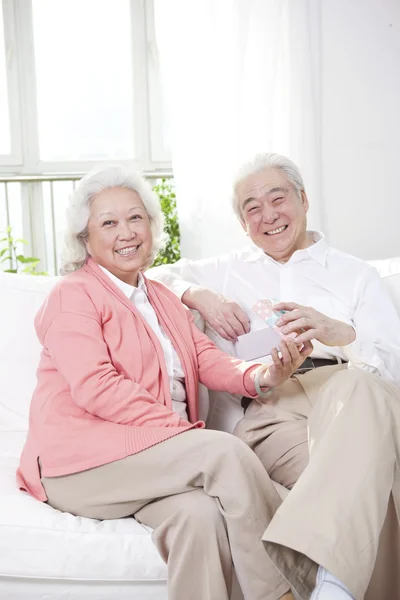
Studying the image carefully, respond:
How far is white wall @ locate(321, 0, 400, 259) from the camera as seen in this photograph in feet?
11.0

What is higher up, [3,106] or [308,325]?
[3,106]

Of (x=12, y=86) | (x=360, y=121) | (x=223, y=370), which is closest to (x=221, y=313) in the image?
(x=223, y=370)

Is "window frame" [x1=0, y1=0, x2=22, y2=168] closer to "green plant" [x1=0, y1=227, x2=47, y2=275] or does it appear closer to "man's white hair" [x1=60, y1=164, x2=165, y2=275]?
"green plant" [x1=0, y1=227, x2=47, y2=275]

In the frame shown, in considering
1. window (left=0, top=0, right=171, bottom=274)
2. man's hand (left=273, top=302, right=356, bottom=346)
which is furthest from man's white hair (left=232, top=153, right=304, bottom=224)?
window (left=0, top=0, right=171, bottom=274)

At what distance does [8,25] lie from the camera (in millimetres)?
4086

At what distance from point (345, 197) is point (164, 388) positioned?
1.87 meters

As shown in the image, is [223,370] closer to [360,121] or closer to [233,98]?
[233,98]

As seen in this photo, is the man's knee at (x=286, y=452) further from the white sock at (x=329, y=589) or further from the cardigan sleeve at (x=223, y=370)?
the white sock at (x=329, y=589)

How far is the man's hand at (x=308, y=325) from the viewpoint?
1799 millimetres

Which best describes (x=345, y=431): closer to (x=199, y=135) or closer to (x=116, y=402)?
(x=116, y=402)

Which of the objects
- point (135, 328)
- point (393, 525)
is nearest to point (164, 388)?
point (135, 328)

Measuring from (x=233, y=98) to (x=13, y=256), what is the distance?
1.73m

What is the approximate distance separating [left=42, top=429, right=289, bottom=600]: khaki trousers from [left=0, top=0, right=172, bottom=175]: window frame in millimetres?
2824

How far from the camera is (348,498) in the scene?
1403 millimetres
